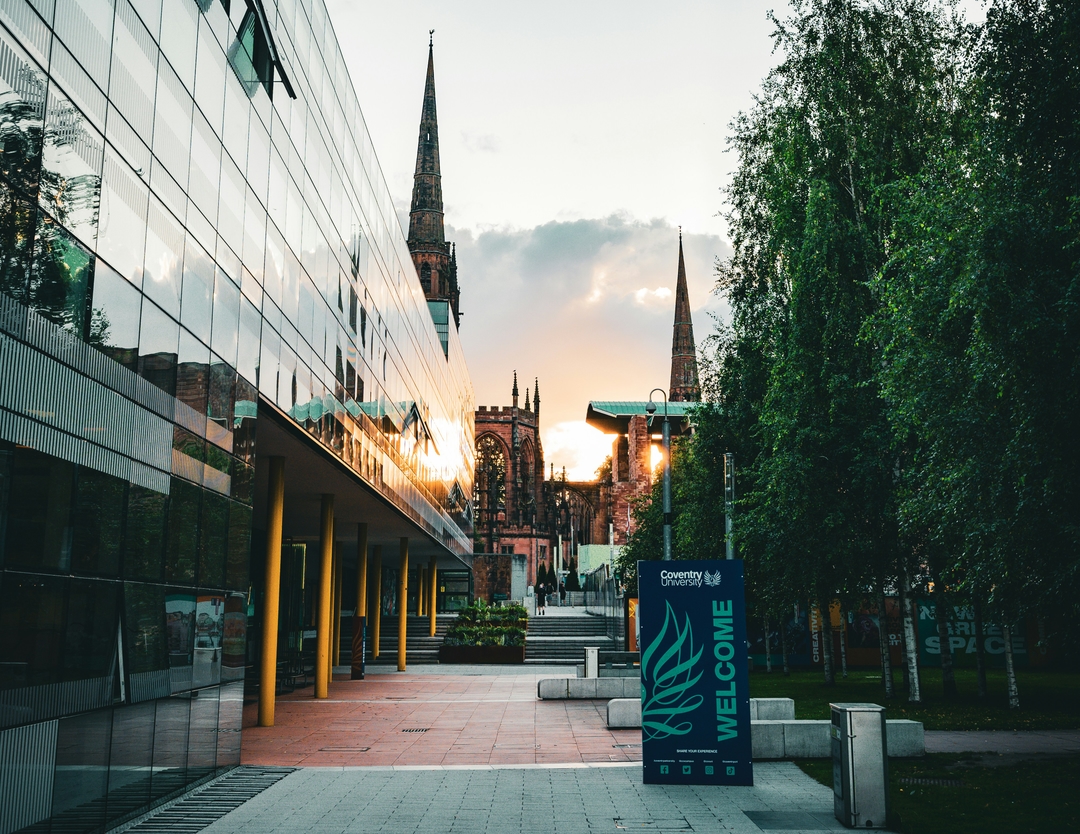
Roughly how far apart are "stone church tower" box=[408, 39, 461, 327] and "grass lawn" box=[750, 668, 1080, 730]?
5294 centimetres

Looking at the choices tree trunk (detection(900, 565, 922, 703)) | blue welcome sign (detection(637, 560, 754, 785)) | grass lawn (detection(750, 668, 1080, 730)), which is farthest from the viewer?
tree trunk (detection(900, 565, 922, 703))

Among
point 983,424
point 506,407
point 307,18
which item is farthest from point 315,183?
point 506,407

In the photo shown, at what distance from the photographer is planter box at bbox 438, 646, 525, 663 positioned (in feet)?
111

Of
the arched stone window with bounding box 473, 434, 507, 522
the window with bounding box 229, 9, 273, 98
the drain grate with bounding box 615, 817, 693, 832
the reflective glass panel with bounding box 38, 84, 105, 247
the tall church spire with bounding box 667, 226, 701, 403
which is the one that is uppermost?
the tall church spire with bounding box 667, 226, 701, 403

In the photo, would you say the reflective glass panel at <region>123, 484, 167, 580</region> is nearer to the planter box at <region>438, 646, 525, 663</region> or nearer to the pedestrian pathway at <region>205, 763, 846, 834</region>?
the pedestrian pathway at <region>205, 763, 846, 834</region>

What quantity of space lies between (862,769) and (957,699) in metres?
14.3

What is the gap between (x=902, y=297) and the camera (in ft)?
46.6

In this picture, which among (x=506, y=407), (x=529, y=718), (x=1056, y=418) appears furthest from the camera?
(x=506, y=407)

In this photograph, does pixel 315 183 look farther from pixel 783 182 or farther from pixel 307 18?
pixel 783 182

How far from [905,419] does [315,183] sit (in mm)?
10826

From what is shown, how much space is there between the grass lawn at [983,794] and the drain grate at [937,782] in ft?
0.04

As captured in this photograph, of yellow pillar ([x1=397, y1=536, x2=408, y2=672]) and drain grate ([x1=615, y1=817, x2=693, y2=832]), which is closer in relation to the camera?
drain grate ([x1=615, y1=817, x2=693, y2=832])

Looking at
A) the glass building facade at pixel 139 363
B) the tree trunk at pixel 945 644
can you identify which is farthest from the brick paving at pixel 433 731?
the tree trunk at pixel 945 644

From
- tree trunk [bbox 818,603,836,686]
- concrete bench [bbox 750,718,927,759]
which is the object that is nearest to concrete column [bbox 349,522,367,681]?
tree trunk [bbox 818,603,836,686]
